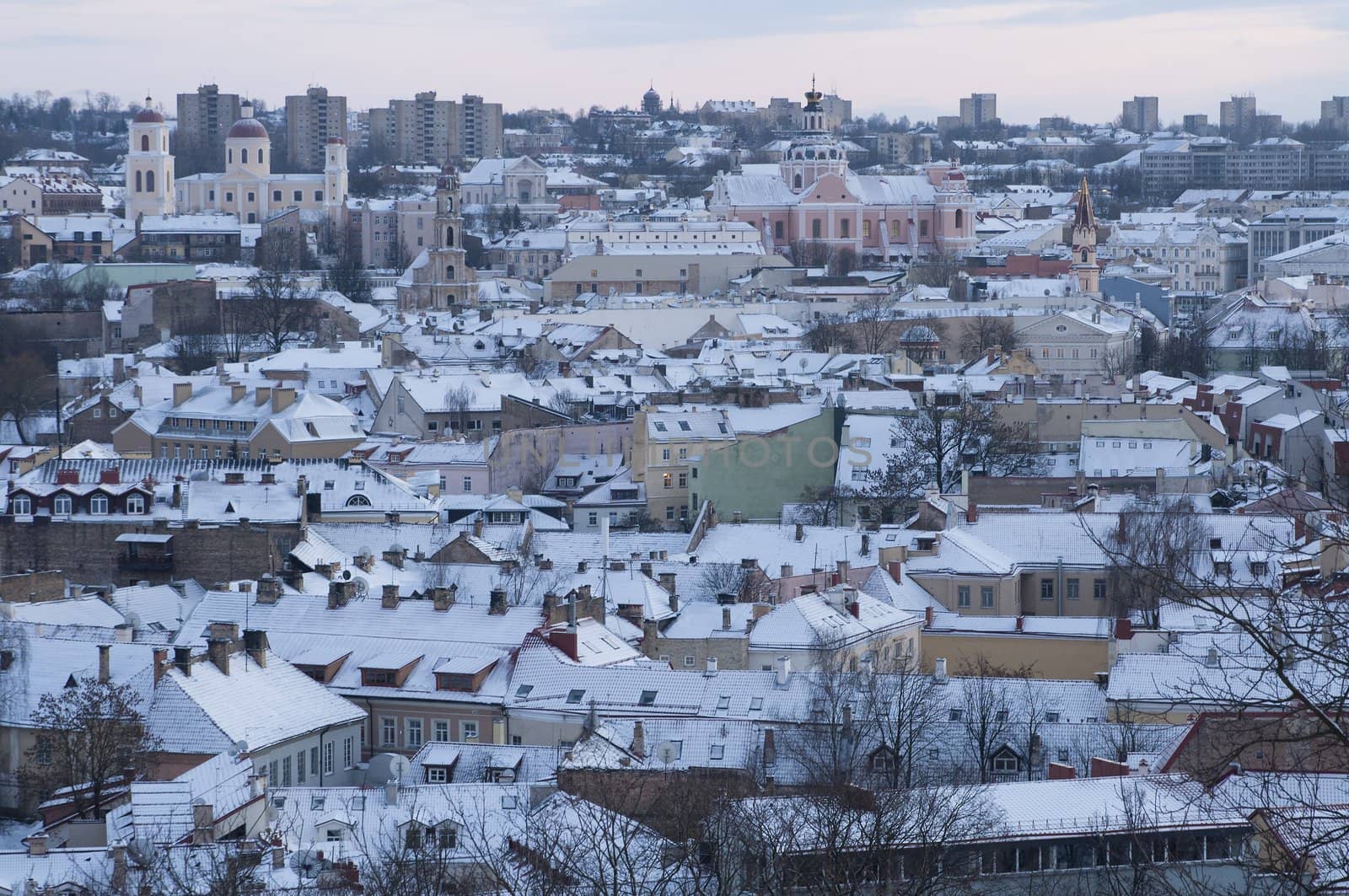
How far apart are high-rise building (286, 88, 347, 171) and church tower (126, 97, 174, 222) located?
35080 mm

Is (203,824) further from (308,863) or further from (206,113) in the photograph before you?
(206,113)

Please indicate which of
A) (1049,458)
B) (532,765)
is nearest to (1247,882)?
(532,765)

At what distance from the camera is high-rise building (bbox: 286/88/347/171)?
393 feet

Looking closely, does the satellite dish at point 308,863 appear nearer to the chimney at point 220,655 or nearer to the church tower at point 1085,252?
the chimney at point 220,655

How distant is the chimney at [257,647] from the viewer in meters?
18.4

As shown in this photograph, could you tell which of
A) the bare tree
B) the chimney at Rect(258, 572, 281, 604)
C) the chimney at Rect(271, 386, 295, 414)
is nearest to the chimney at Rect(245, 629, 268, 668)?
the bare tree

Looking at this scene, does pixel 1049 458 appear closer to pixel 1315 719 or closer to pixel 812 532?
pixel 812 532

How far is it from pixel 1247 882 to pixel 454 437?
28.3 m

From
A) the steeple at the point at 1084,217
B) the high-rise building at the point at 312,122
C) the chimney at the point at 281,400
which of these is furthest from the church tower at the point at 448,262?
the high-rise building at the point at 312,122

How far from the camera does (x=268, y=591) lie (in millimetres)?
21547

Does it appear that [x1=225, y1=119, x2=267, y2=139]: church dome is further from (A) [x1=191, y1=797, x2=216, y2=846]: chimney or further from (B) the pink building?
(A) [x1=191, y1=797, x2=216, y2=846]: chimney

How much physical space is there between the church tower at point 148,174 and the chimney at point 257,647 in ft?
212

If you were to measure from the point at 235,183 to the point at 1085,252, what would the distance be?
32264 millimetres

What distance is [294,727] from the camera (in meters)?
17.6
